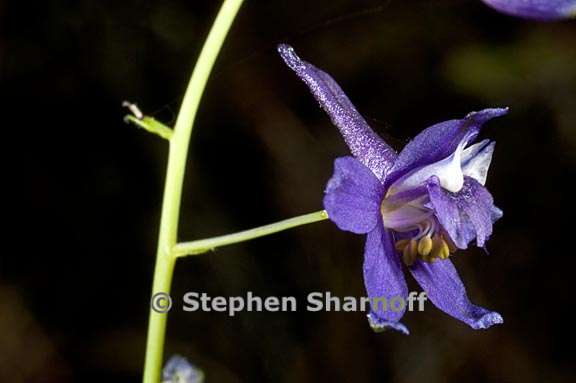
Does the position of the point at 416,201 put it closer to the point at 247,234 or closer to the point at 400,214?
the point at 400,214

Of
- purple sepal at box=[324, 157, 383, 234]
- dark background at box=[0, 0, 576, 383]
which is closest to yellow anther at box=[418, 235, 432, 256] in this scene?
purple sepal at box=[324, 157, 383, 234]

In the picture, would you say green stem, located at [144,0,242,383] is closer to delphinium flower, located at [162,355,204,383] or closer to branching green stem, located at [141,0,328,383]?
branching green stem, located at [141,0,328,383]

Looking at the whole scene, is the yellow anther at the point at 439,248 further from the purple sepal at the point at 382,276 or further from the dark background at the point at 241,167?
the dark background at the point at 241,167

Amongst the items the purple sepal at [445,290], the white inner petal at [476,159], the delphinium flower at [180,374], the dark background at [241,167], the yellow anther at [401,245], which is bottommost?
the delphinium flower at [180,374]

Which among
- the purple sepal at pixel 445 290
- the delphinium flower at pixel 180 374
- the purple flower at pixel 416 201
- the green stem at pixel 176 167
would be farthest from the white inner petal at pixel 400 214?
the delphinium flower at pixel 180 374

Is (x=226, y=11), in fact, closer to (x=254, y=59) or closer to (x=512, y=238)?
(x=254, y=59)

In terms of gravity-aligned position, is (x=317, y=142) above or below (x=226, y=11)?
above

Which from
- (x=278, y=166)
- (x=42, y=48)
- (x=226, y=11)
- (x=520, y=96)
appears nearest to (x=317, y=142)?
(x=278, y=166)

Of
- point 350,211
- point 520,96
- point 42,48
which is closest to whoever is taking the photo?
point 350,211
